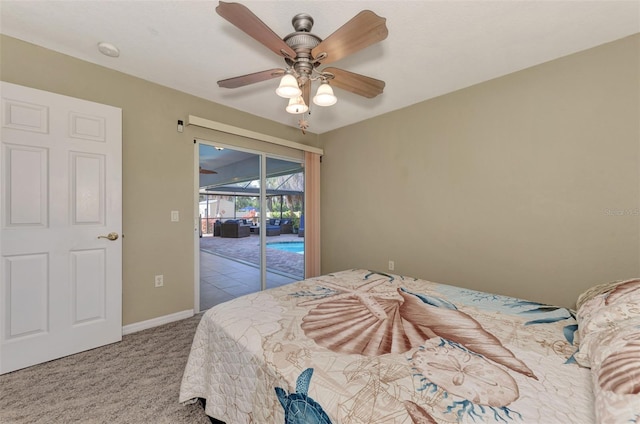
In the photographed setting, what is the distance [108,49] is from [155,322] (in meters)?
2.52

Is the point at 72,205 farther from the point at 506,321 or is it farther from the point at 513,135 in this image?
the point at 513,135

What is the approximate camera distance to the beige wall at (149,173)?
2.32m

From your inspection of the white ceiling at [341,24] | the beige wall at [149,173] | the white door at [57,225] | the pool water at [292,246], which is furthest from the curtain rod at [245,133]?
the pool water at [292,246]

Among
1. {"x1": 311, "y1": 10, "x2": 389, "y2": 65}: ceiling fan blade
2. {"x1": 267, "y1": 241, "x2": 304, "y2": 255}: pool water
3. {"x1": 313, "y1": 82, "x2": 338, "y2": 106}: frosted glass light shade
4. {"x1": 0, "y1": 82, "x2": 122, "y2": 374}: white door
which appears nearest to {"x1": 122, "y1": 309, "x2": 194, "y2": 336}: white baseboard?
{"x1": 0, "y1": 82, "x2": 122, "y2": 374}: white door

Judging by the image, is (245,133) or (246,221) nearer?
(245,133)

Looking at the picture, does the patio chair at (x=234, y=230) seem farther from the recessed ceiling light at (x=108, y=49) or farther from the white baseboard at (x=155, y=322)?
the recessed ceiling light at (x=108, y=49)

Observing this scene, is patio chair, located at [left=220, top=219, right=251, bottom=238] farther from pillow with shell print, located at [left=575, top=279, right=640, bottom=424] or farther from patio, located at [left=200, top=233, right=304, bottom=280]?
pillow with shell print, located at [left=575, top=279, right=640, bottom=424]

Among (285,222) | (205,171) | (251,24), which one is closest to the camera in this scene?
(251,24)

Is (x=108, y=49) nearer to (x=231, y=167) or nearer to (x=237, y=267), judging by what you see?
(x=231, y=167)

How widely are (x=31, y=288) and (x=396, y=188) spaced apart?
140 inches

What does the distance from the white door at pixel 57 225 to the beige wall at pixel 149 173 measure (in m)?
0.20

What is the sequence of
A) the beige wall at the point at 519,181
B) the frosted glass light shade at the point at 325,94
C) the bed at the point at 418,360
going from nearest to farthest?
the bed at the point at 418,360
the frosted glass light shade at the point at 325,94
the beige wall at the point at 519,181

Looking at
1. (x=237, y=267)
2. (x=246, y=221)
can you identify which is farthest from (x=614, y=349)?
(x=237, y=267)

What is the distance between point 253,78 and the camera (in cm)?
181
